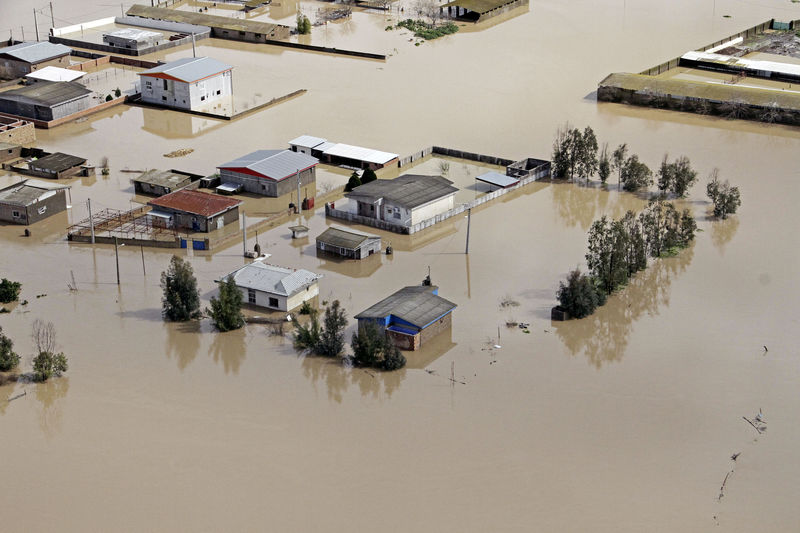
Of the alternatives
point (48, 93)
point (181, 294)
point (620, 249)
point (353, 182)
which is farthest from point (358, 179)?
point (48, 93)

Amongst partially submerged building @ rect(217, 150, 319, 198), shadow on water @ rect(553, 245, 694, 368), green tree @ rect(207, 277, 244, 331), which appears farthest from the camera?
partially submerged building @ rect(217, 150, 319, 198)

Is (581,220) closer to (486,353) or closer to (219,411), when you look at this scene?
(486,353)

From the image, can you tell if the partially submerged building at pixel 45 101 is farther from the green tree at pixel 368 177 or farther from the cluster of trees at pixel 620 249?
the cluster of trees at pixel 620 249

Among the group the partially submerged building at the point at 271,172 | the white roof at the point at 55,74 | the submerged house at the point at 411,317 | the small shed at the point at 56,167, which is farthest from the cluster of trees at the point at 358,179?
the white roof at the point at 55,74

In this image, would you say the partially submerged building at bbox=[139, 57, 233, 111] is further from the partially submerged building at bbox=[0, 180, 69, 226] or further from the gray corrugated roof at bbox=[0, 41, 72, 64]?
the partially submerged building at bbox=[0, 180, 69, 226]

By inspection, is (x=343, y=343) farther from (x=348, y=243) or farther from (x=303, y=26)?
(x=303, y=26)

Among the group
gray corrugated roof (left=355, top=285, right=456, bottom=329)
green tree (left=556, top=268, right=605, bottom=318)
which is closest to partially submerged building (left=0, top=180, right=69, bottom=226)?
gray corrugated roof (left=355, top=285, right=456, bottom=329)

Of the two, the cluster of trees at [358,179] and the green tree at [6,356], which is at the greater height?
the cluster of trees at [358,179]
